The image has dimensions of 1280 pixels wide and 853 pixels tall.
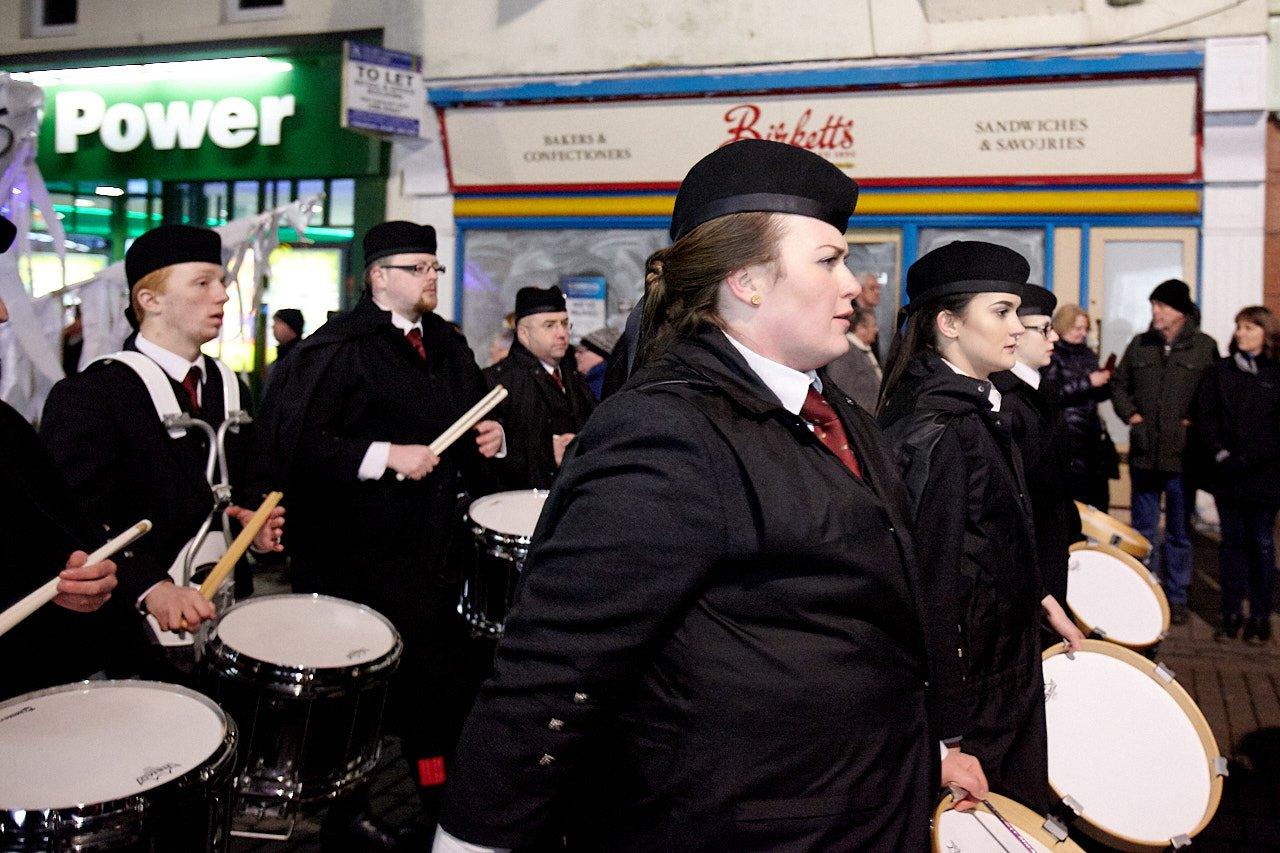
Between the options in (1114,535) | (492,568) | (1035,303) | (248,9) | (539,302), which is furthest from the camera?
(248,9)

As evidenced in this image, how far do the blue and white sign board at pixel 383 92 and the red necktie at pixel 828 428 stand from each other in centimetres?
1106

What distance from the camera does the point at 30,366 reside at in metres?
6.41

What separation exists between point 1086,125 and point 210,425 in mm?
9612

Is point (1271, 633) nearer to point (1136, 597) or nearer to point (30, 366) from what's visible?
point (1136, 597)

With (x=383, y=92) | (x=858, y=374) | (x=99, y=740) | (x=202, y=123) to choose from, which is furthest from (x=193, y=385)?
(x=202, y=123)

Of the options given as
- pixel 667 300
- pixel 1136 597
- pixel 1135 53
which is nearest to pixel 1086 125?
pixel 1135 53

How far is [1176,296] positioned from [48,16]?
14683 mm

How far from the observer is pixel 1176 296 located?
8695 millimetres

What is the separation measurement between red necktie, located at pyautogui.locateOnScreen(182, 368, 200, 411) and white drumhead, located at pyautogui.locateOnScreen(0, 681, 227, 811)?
1.57 m

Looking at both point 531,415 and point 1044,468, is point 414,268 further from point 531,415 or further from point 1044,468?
point 1044,468

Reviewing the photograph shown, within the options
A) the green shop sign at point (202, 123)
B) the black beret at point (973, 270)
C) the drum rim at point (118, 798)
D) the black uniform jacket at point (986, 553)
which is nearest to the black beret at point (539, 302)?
the black beret at point (973, 270)

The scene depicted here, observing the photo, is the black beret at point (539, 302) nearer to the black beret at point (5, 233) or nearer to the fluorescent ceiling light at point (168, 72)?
the black beret at point (5, 233)

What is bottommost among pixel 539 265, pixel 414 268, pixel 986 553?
pixel 986 553

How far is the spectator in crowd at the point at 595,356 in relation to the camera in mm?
8227
